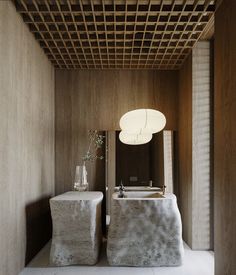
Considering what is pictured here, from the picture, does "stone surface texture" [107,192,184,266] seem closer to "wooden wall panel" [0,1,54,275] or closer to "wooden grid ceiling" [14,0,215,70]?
"wooden wall panel" [0,1,54,275]

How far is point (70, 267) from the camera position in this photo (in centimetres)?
347

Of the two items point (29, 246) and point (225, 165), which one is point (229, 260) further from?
point (29, 246)

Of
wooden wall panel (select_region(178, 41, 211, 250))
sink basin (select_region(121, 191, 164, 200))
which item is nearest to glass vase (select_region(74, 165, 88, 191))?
sink basin (select_region(121, 191, 164, 200))

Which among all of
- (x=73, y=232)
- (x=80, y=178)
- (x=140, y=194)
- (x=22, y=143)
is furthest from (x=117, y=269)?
(x=22, y=143)

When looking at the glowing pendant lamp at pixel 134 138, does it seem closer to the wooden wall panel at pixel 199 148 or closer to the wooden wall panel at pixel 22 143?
the wooden wall panel at pixel 199 148

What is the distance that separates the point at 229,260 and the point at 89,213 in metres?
1.46

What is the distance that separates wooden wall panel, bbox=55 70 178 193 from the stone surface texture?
1.50 metres

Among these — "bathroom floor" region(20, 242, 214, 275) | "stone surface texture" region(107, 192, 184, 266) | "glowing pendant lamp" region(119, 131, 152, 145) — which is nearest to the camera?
"bathroom floor" region(20, 242, 214, 275)

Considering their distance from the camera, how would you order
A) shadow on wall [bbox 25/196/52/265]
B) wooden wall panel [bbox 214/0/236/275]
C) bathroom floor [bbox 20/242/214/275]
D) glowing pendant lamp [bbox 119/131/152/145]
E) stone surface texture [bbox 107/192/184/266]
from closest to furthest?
wooden wall panel [bbox 214/0/236/275]
bathroom floor [bbox 20/242/214/275]
stone surface texture [bbox 107/192/184/266]
shadow on wall [bbox 25/196/52/265]
glowing pendant lamp [bbox 119/131/152/145]

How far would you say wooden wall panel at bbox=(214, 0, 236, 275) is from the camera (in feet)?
8.28

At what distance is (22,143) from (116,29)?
149 centimetres

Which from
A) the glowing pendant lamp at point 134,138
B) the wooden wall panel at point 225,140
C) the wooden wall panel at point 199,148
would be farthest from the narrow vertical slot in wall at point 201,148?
the wooden wall panel at point 225,140

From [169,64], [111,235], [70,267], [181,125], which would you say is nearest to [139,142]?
[181,125]

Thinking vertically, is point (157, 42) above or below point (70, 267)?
above
